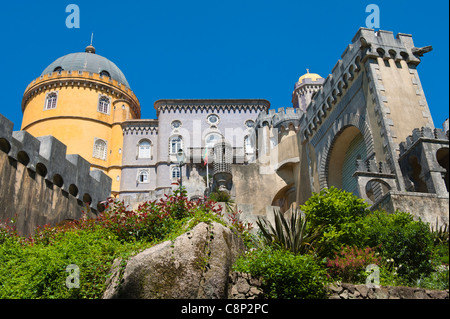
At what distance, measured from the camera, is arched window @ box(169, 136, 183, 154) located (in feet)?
150

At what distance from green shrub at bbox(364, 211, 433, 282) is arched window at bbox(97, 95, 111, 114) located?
4074cm

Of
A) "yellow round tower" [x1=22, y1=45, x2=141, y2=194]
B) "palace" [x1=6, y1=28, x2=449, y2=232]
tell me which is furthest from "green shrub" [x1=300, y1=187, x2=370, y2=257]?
"yellow round tower" [x1=22, y1=45, x2=141, y2=194]

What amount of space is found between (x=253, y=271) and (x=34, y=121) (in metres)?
43.1

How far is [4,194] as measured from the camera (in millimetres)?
18469

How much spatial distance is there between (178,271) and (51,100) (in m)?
42.9

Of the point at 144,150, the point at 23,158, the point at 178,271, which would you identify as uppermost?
the point at 144,150

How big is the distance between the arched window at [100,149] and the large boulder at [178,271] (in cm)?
3798

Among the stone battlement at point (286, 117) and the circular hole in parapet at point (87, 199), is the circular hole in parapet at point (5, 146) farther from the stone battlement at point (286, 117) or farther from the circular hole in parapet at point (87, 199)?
the stone battlement at point (286, 117)

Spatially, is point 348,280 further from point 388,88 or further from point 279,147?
point 279,147

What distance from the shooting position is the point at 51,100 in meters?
47.6

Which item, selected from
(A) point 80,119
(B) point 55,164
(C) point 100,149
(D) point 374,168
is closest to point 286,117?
(D) point 374,168

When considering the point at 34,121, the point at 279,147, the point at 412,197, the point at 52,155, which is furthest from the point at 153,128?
the point at 412,197

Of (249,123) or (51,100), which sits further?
(51,100)

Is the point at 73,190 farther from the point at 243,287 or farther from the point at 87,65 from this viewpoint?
the point at 87,65
